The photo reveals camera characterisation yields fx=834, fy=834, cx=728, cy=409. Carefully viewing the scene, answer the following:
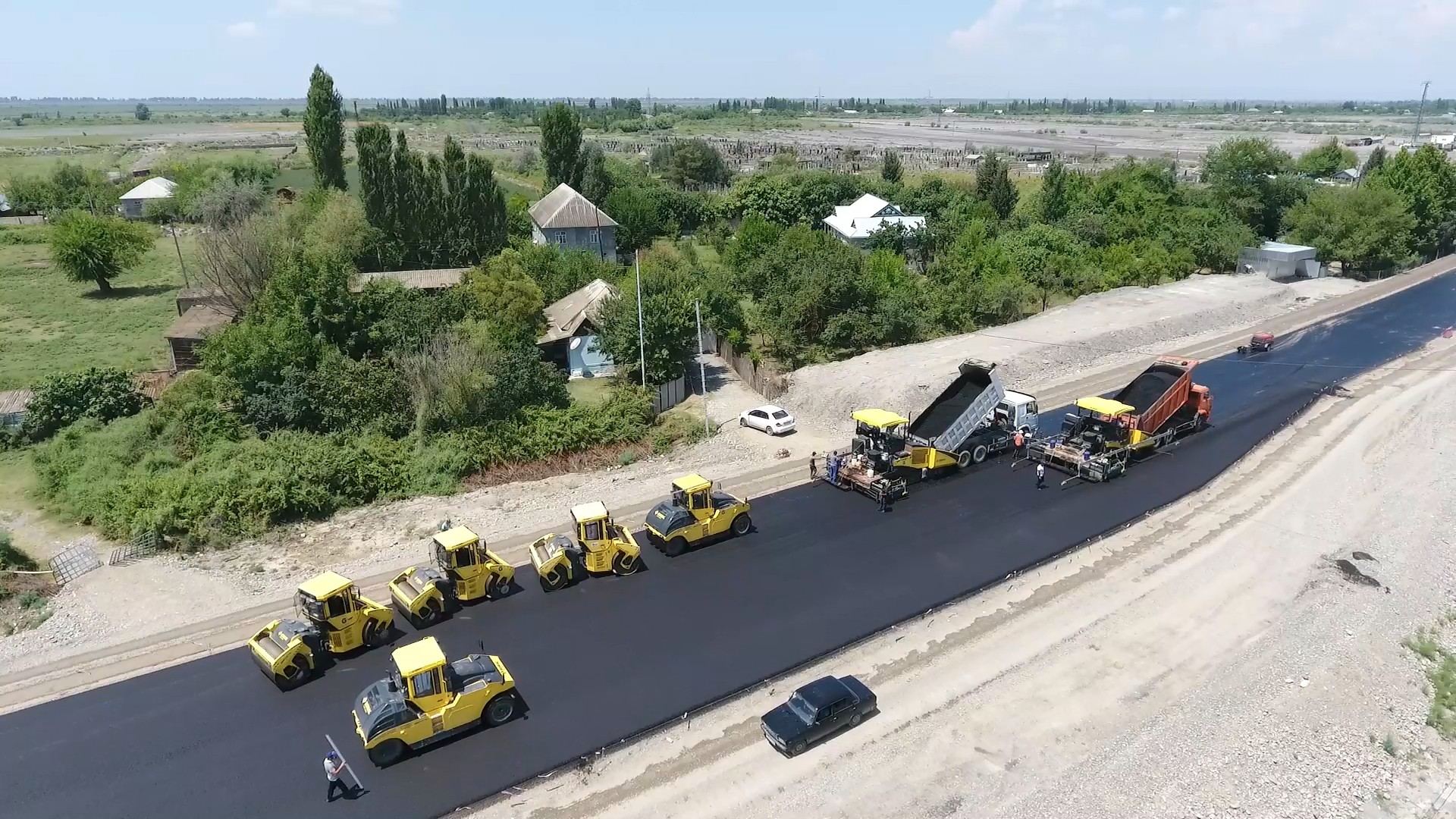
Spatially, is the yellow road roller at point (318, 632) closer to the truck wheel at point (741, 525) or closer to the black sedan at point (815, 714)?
the truck wheel at point (741, 525)

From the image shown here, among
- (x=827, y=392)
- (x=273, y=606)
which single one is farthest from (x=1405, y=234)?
(x=273, y=606)

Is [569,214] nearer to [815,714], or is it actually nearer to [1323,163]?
[815,714]

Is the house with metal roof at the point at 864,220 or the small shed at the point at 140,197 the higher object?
the small shed at the point at 140,197

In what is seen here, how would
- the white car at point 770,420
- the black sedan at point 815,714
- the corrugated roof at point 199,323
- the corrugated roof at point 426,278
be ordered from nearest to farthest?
the black sedan at point 815,714
the white car at point 770,420
the corrugated roof at point 199,323
the corrugated roof at point 426,278

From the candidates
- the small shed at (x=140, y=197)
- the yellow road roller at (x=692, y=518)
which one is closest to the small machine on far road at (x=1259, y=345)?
the yellow road roller at (x=692, y=518)

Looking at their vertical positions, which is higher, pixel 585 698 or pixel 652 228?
pixel 652 228

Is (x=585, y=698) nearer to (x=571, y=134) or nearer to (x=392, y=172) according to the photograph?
(x=392, y=172)

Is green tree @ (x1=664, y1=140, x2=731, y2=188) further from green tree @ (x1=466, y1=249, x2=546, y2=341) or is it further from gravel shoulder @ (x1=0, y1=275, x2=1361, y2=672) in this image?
green tree @ (x1=466, y1=249, x2=546, y2=341)

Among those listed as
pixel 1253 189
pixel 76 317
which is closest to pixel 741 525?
pixel 76 317
